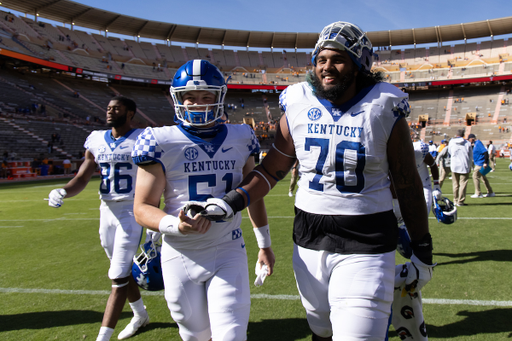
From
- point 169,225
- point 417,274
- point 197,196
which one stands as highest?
point 197,196

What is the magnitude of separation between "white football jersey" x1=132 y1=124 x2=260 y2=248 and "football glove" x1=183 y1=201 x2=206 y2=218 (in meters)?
0.34

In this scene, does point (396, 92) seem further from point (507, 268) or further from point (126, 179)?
point (507, 268)

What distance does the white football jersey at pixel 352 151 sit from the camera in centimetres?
178

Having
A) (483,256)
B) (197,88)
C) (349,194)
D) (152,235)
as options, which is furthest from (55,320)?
(483,256)

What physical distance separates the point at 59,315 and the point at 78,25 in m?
42.5

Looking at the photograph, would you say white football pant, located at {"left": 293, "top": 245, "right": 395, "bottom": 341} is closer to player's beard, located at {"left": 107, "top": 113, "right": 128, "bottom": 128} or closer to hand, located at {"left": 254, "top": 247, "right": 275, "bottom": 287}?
hand, located at {"left": 254, "top": 247, "right": 275, "bottom": 287}

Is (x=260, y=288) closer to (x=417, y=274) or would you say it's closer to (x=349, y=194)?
(x=417, y=274)

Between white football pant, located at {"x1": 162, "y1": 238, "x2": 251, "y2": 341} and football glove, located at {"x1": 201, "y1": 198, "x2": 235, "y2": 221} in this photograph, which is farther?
white football pant, located at {"x1": 162, "y1": 238, "x2": 251, "y2": 341}

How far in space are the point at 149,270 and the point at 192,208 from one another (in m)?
1.16

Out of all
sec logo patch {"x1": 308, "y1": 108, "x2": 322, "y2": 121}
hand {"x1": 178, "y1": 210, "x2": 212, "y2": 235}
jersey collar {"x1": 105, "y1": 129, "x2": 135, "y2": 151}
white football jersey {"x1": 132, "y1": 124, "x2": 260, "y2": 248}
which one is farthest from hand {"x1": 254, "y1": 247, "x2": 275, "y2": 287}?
jersey collar {"x1": 105, "y1": 129, "x2": 135, "y2": 151}

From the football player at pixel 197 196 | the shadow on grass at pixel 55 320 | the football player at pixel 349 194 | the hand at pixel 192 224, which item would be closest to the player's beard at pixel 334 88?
the football player at pixel 349 194

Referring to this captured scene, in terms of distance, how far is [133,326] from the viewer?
3.11 metres

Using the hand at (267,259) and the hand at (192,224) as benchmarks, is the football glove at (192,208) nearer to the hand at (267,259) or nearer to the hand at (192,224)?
the hand at (192,224)

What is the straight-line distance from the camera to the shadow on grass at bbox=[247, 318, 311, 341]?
294cm
